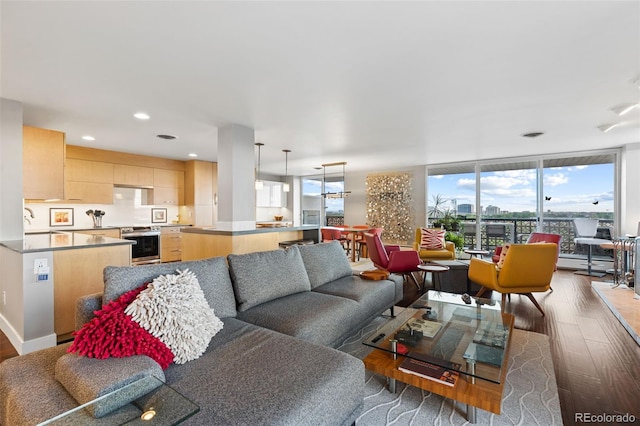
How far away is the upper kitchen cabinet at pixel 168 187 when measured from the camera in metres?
6.46

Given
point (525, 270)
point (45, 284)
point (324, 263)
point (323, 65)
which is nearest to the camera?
point (323, 65)

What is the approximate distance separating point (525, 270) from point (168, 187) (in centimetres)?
683

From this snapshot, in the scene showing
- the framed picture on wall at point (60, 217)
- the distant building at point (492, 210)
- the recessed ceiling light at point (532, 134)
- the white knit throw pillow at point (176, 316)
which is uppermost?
the recessed ceiling light at point (532, 134)

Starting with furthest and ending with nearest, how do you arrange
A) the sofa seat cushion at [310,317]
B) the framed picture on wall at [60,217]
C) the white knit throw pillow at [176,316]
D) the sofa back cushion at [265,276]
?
1. the framed picture on wall at [60,217]
2. the sofa back cushion at [265,276]
3. the sofa seat cushion at [310,317]
4. the white knit throw pillow at [176,316]

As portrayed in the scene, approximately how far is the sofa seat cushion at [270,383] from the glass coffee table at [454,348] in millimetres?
453

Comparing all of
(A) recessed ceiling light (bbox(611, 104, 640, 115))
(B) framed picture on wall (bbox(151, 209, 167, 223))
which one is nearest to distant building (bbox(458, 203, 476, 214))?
(A) recessed ceiling light (bbox(611, 104, 640, 115))

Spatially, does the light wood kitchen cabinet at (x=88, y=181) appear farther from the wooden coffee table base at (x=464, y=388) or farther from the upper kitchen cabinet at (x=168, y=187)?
the wooden coffee table base at (x=464, y=388)

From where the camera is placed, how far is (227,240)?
396cm

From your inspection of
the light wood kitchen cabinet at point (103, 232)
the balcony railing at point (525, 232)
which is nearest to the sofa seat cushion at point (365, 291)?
the light wood kitchen cabinet at point (103, 232)

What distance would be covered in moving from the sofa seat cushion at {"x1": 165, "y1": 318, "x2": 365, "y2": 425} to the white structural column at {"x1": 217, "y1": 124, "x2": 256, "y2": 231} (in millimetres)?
2556

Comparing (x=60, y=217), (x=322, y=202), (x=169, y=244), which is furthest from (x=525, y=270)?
(x=60, y=217)

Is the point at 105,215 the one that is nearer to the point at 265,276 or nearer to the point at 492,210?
the point at 265,276

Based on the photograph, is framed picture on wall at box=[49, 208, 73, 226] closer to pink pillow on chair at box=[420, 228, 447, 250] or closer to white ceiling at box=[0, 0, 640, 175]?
white ceiling at box=[0, 0, 640, 175]

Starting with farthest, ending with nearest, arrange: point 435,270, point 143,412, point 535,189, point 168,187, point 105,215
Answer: point 168,187, point 535,189, point 105,215, point 435,270, point 143,412
